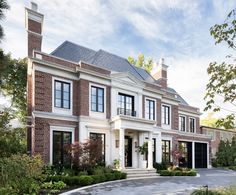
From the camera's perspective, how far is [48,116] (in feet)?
55.2

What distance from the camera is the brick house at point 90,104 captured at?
55.0 ft

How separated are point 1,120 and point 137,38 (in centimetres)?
848

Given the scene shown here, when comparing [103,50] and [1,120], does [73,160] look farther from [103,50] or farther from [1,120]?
[103,50]

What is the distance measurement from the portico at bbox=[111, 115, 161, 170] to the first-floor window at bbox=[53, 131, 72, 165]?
376 cm

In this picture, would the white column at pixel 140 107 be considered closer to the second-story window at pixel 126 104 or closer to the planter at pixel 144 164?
the second-story window at pixel 126 104

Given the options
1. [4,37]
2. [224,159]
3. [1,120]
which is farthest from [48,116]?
[224,159]

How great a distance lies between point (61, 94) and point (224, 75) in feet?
44.0

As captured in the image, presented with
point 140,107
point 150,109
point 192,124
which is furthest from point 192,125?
point 140,107

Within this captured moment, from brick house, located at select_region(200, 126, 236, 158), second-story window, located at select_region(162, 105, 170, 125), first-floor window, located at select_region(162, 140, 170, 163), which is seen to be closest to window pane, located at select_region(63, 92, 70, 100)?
second-story window, located at select_region(162, 105, 170, 125)

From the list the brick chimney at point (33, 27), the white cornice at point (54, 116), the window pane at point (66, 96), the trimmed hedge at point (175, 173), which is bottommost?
the trimmed hedge at point (175, 173)

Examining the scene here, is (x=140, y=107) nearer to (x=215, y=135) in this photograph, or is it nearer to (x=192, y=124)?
(x=192, y=124)

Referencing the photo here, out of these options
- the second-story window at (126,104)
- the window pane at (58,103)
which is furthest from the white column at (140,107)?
the window pane at (58,103)

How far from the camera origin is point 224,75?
577 centimetres

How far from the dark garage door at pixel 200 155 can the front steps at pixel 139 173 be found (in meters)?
11.4
